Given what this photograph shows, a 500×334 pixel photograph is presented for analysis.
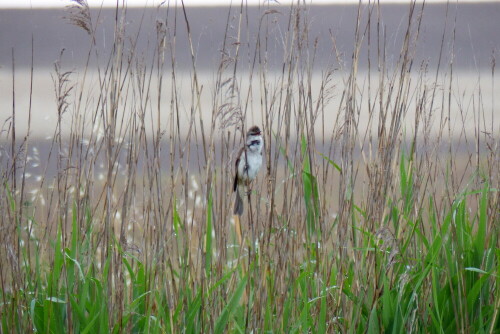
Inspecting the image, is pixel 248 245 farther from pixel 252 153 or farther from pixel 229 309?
pixel 252 153

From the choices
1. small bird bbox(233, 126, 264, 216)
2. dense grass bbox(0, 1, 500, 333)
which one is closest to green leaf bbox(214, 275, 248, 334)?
dense grass bbox(0, 1, 500, 333)

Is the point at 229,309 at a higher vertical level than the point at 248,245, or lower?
lower

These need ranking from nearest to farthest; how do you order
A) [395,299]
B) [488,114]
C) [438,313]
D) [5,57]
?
[438,313] → [395,299] → [488,114] → [5,57]

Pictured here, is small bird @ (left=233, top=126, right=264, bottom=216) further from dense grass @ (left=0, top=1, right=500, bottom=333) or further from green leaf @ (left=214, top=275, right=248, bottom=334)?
green leaf @ (left=214, top=275, right=248, bottom=334)

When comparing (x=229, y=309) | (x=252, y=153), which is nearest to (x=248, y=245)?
(x=229, y=309)

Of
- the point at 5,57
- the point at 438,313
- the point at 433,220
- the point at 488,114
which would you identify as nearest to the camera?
the point at 438,313

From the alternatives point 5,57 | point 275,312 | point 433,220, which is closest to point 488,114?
point 433,220

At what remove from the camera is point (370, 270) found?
168 centimetres

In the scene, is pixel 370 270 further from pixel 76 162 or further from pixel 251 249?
pixel 76 162

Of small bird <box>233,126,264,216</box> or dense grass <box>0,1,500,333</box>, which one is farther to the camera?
small bird <box>233,126,264,216</box>

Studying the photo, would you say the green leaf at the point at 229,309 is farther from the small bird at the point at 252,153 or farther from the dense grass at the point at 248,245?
the small bird at the point at 252,153

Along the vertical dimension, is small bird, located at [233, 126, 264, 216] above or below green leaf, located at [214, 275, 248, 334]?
above

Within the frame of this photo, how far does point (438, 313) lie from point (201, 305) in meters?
0.52

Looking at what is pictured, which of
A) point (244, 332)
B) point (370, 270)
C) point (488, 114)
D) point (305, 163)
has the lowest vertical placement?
point (244, 332)
